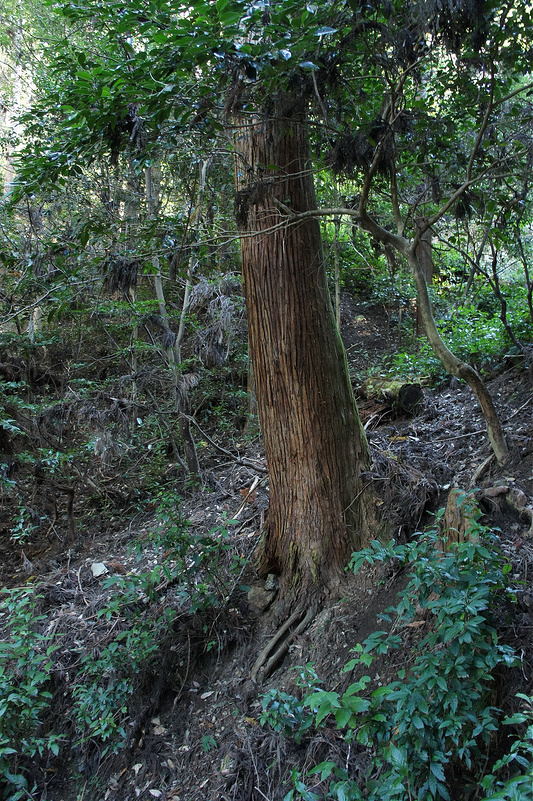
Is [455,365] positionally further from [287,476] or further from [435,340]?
[287,476]

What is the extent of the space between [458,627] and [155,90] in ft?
9.77

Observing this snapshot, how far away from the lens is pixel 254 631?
12.5ft

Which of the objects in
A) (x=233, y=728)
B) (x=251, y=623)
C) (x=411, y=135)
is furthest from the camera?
(x=251, y=623)

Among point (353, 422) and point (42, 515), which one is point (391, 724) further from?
point (42, 515)

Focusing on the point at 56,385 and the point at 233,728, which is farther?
the point at 56,385

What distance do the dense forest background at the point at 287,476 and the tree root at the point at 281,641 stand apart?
2 centimetres

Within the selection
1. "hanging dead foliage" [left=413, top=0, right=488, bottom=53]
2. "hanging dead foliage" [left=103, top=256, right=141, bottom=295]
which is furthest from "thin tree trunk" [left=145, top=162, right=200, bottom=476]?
"hanging dead foliage" [left=413, top=0, right=488, bottom=53]

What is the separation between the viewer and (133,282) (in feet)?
12.8

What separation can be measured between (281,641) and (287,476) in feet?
3.85

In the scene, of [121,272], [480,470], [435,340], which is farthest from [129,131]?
[480,470]

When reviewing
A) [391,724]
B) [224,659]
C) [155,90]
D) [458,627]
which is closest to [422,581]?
[458,627]

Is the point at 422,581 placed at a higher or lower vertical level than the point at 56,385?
lower

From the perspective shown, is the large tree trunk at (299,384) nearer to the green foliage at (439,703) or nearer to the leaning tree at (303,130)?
the leaning tree at (303,130)

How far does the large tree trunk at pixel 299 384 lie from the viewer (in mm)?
3617
